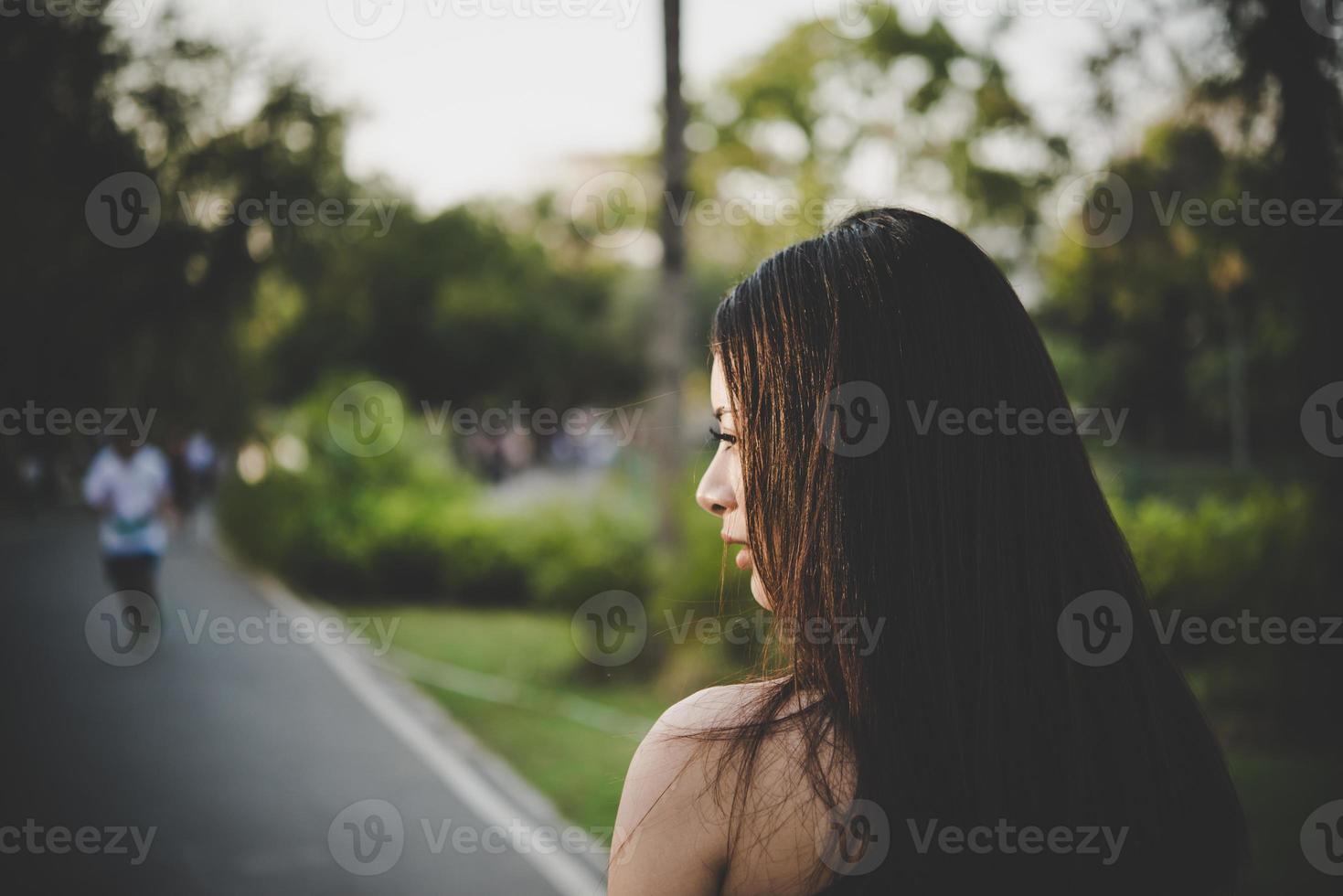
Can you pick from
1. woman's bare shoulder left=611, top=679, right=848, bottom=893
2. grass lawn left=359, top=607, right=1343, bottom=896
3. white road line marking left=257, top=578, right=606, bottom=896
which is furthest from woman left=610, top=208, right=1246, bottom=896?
white road line marking left=257, top=578, right=606, bottom=896

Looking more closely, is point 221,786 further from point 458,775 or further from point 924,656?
point 924,656

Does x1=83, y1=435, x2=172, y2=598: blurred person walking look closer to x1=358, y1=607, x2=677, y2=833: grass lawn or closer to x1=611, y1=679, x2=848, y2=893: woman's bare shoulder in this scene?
x1=358, y1=607, x2=677, y2=833: grass lawn

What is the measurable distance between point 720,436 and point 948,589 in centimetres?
42

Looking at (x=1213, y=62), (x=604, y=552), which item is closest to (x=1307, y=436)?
(x=1213, y=62)

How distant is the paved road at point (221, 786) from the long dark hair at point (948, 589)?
410 cm

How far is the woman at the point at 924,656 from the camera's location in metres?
1.22

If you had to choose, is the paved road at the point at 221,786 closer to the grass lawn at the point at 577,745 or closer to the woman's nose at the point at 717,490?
the grass lawn at the point at 577,745

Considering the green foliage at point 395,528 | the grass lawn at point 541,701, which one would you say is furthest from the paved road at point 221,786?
the green foliage at point 395,528

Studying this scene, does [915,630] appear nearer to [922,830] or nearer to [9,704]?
[922,830]

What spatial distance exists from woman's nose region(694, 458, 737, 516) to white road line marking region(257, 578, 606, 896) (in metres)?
3.95

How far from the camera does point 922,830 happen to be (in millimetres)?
1195

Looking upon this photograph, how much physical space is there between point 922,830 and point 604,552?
37.5ft

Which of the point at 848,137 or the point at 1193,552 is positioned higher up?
the point at 848,137

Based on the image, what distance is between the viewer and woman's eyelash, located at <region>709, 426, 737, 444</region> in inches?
56.7
